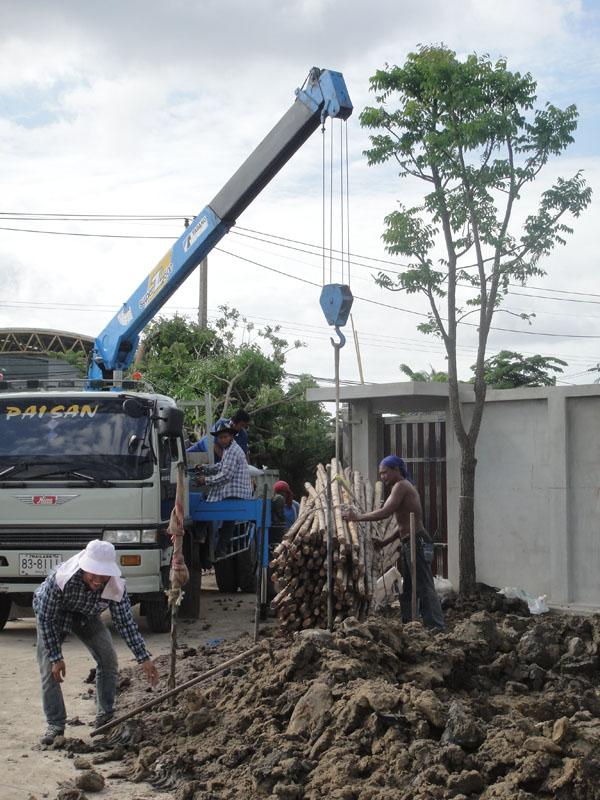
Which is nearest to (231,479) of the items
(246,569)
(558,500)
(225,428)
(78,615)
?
(225,428)

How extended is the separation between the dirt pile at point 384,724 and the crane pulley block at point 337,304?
106 inches

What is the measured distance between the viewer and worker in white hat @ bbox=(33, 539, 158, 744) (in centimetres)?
669

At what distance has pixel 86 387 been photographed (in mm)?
12391

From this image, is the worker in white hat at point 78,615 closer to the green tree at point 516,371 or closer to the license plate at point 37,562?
the license plate at point 37,562

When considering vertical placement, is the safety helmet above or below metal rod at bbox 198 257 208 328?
below

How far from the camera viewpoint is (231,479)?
39.5 ft

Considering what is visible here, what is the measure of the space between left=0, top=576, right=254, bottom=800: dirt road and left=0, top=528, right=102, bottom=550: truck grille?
1036mm

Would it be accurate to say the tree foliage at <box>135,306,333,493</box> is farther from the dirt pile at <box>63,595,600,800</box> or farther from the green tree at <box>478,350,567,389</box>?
the dirt pile at <box>63,595,600,800</box>

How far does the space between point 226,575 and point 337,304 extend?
22.3 ft

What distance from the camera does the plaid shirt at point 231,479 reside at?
1200 cm

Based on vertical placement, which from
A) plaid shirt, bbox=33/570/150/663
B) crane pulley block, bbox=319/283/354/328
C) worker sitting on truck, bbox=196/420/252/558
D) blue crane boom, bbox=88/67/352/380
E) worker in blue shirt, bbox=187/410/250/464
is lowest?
plaid shirt, bbox=33/570/150/663

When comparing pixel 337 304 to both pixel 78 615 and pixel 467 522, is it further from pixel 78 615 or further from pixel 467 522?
pixel 467 522

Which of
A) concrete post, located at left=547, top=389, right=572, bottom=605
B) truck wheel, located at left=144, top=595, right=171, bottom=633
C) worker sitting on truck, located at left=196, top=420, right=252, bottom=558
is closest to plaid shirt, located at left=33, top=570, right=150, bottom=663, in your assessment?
truck wheel, located at left=144, top=595, right=171, bottom=633

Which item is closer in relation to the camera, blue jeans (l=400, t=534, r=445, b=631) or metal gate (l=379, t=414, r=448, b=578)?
blue jeans (l=400, t=534, r=445, b=631)
